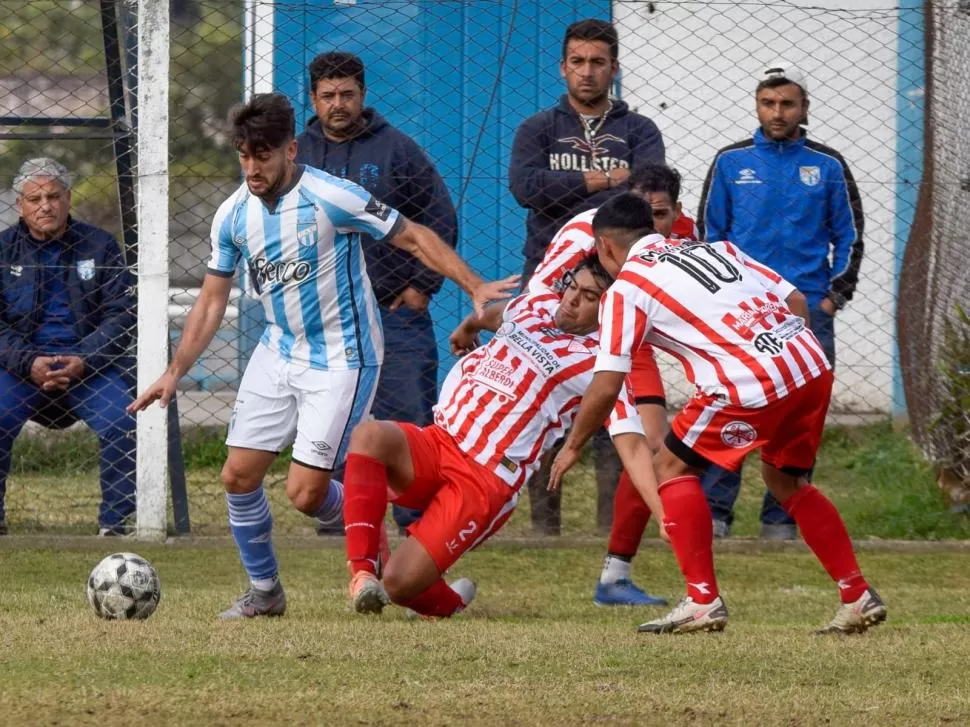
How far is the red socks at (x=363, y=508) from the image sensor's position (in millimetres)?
6121

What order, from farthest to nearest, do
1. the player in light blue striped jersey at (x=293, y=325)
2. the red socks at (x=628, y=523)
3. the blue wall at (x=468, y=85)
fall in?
the blue wall at (x=468, y=85) → the red socks at (x=628, y=523) → the player in light blue striped jersey at (x=293, y=325)

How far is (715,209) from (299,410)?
8.75 feet

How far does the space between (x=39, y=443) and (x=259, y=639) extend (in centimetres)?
488

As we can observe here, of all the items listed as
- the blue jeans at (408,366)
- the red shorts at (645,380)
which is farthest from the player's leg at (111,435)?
the red shorts at (645,380)

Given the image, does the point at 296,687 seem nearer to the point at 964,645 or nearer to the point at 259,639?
the point at 259,639

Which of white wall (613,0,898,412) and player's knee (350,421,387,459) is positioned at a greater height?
white wall (613,0,898,412)

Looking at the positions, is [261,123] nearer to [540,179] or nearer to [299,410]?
[299,410]

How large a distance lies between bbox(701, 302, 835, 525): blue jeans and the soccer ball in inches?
121

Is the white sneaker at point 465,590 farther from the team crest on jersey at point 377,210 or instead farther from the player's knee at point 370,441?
the team crest on jersey at point 377,210

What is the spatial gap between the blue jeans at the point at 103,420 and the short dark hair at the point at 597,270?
298 centimetres

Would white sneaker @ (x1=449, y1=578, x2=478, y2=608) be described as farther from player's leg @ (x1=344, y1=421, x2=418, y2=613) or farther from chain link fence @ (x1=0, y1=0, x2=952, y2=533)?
chain link fence @ (x1=0, y1=0, x2=952, y2=533)

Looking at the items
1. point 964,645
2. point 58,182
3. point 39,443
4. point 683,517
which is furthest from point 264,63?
point 964,645

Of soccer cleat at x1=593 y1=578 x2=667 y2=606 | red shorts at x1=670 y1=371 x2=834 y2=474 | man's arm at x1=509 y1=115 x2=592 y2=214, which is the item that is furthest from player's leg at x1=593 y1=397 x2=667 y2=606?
man's arm at x1=509 y1=115 x2=592 y2=214

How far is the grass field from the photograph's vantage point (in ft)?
14.2
